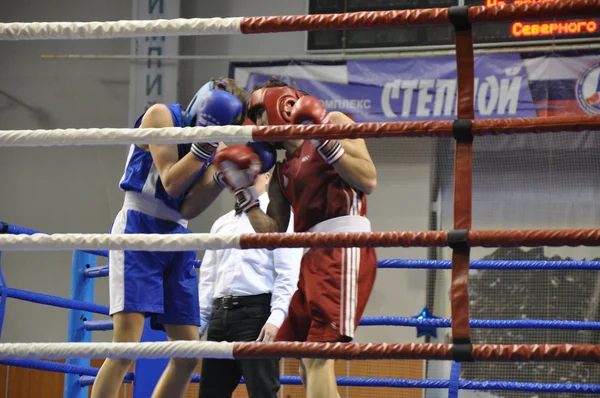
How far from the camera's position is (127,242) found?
5.03 feet

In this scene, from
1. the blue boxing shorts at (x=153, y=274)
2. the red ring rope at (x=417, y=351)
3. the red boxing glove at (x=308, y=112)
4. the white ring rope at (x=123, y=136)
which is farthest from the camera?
the blue boxing shorts at (x=153, y=274)

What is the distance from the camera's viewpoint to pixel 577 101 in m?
6.22

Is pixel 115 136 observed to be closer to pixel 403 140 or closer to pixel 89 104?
pixel 403 140

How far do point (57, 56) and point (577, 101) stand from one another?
14.3 ft

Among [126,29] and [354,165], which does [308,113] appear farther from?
[126,29]

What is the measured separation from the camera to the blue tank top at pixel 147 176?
234 centimetres

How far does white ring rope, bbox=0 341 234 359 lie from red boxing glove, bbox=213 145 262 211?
72 centimetres

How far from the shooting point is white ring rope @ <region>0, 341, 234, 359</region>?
1.47 meters

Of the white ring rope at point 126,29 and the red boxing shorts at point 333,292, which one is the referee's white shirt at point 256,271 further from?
the white ring rope at point 126,29

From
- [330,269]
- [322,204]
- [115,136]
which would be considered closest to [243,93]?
[322,204]

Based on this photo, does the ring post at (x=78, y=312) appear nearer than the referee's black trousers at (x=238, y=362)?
No

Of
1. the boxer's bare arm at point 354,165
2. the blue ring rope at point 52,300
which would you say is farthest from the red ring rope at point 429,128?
the blue ring rope at point 52,300

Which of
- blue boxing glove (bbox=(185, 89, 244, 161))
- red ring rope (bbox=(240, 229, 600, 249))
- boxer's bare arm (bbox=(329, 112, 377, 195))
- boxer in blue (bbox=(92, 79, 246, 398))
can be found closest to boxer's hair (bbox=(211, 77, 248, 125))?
boxer in blue (bbox=(92, 79, 246, 398))

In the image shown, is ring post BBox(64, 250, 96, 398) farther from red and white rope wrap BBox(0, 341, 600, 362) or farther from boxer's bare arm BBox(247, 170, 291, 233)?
red and white rope wrap BBox(0, 341, 600, 362)
